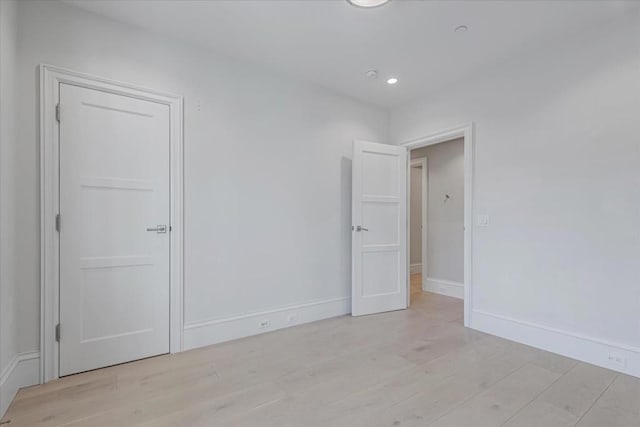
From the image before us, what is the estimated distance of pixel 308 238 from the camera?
353cm

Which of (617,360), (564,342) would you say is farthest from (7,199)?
(617,360)

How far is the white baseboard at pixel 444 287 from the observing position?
15.3 feet

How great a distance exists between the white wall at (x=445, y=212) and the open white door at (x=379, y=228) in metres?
1.23

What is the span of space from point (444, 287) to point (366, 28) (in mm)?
3861

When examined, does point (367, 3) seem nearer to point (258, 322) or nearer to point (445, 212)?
point (258, 322)

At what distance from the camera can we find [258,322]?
3111mm

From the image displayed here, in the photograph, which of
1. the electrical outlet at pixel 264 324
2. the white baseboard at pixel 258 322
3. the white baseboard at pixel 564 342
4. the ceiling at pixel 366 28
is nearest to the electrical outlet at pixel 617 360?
the white baseboard at pixel 564 342

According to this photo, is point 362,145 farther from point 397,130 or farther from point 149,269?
point 149,269

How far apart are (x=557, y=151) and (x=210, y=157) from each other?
3074 mm

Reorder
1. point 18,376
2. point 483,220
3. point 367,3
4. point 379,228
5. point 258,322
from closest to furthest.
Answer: point 18,376 < point 367,3 < point 258,322 < point 483,220 < point 379,228

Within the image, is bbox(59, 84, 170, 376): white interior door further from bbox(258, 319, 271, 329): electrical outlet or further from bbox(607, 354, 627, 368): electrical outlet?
bbox(607, 354, 627, 368): electrical outlet

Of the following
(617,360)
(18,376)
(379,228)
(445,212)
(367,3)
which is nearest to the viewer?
(18,376)

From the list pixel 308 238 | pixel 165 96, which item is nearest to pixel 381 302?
pixel 308 238

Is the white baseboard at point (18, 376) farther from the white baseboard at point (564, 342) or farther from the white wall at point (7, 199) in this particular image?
the white baseboard at point (564, 342)
